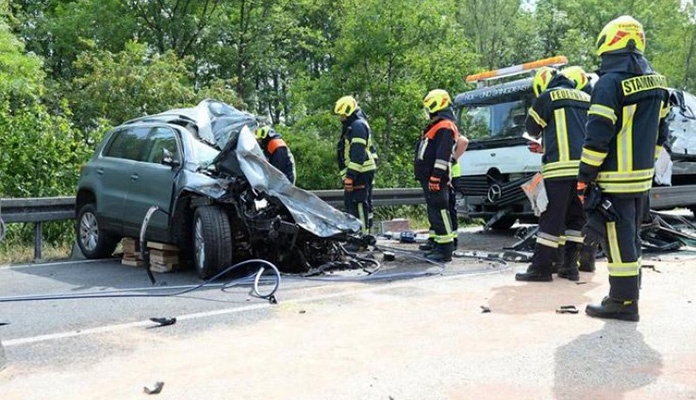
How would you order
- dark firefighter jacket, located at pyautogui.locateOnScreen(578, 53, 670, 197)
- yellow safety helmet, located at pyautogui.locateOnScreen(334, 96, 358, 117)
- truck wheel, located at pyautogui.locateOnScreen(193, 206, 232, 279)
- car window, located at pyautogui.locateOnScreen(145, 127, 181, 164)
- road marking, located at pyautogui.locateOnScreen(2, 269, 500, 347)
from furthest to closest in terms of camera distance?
yellow safety helmet, located at pyautogui.locateOnScreen(334, 96, 358, 117) < car window, located at pyautogui.locateOnScreen(145, 127, 181, 164) < truck wheel, located at pyautogui.locateOnScreen(193, 206, 232, 279) < dark firefighter jacket, located at pyautogui.locateOnScreen(578, 53, 670, 197) < road marking, located at pyautogui.locateOnScreen(2, 269, 500, 347)

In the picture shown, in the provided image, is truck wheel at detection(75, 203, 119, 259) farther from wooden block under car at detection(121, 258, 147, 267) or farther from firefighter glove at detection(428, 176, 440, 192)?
firefighter glove at detection(428, 176, 440, 192)

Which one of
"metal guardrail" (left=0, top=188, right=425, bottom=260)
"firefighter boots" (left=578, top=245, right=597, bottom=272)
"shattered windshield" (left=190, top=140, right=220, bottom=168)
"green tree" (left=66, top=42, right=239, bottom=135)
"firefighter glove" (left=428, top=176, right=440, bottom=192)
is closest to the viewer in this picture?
"firefighter boots" (left=578, top=245, right=597, bottom=272)

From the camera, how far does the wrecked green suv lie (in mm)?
6383

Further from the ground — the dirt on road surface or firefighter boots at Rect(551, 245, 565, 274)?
firefighter boots at Rect(551, 245, 565, 274)

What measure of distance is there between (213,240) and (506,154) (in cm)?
538

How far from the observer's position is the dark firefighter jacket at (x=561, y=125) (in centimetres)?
610

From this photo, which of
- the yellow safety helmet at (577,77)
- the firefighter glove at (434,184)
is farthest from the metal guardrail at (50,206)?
the yellow safety helmet at (577,77)

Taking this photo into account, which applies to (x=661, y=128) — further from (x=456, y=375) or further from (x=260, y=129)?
(x=260, y=129)

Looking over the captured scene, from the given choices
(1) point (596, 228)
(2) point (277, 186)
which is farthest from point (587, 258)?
(2) point (277, 186)

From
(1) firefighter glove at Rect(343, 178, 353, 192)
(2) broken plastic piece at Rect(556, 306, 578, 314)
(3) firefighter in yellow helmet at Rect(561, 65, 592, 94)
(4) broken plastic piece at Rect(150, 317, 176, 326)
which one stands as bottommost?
(2) broken plastic piece at Rect(556, 306, 578, 314)

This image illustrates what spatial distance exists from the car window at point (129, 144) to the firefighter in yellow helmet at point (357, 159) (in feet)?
8.70

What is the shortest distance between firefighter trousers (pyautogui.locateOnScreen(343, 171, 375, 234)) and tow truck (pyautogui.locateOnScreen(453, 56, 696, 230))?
2152 mm

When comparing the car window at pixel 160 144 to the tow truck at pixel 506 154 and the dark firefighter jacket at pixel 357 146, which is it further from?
the tow truck at pixel 506 154

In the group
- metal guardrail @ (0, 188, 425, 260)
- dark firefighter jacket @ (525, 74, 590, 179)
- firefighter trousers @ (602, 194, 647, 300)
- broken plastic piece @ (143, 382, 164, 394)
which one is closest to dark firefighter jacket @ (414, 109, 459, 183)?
dark firefighter jacket @ (525, 74, 590, 179)
